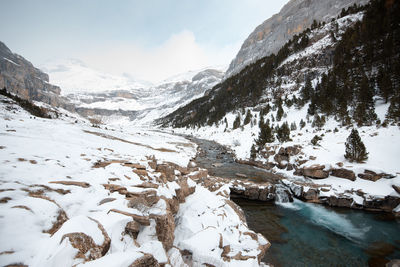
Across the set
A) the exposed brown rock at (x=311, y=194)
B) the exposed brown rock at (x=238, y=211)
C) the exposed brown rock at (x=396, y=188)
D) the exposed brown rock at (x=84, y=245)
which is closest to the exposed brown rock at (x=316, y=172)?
the exposed brown rock at (x=311, y=194)

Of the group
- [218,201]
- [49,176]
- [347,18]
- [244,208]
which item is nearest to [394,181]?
[244,208]

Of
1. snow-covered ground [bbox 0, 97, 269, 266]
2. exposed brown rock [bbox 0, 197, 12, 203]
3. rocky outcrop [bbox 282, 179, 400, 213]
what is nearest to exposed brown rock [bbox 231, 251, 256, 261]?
snow-covered ground [bbox 0, 97, 269, 266]

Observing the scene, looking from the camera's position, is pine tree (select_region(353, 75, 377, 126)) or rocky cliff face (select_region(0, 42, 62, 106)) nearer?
pine tree (select_region(353, 75, 377, 126))

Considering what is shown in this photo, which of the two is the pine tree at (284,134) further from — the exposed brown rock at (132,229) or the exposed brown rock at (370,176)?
the exposed brown rock at (132,229)

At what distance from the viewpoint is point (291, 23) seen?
100125mm

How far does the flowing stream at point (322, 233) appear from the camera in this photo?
292 inches

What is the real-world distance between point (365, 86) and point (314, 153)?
19325 millimetres

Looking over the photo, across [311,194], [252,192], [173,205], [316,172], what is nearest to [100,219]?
[173,205]

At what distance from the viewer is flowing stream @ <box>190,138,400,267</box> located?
24.4 feet

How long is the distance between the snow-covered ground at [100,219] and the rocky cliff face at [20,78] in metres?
191

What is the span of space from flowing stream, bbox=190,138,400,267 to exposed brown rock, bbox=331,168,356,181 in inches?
114

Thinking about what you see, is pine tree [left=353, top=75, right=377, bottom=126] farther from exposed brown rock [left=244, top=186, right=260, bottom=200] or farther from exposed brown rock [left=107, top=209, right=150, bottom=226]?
exposed brown rock [left=107, top=209, right=150, bottom=226]

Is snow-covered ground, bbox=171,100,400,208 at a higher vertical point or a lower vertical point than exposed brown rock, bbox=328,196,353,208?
higher

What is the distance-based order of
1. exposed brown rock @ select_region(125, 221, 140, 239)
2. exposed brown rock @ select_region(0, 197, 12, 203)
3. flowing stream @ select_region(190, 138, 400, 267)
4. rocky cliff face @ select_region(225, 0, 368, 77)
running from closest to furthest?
exposed brown rock @ select_region(0, 197, 12, 203), exposed brown rock @ select_region(125, 221, 140, 239), flowing stream @ select_region(190, 138, 400, 267), rocky cliff face @ select_region(225, 0, 368, 77)
